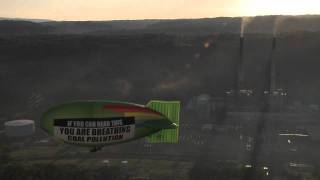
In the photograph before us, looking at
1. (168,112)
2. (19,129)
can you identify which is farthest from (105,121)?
(19,129)

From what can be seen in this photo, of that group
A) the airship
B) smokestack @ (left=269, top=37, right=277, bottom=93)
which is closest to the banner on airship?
the airship

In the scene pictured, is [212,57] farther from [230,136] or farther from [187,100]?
[230,136]

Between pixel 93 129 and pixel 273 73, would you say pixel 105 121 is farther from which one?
pixel 273 73

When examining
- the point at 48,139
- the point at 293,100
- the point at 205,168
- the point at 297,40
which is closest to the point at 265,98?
the point at 293,100

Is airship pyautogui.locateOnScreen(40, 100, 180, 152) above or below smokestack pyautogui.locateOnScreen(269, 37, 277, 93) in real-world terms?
below

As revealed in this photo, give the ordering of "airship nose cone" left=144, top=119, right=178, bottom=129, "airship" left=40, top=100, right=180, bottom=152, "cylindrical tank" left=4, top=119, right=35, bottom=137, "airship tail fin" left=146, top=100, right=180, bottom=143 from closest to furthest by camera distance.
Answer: "airship" left=40, top=100, right=180, bottom=152, "airship nose cone" left=144, top=119, right=178, bottom=129, "airship tail fin" left=146, top=100, right=180, bottom=143, "cylindrical tank" left=4, top=119, right=35, bottom=137

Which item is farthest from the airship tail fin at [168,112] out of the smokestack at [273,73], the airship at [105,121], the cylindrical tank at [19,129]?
the smokestack at [273,73]

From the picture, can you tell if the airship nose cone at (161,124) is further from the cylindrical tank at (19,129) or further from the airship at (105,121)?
the cylindrical tank at (19,129)

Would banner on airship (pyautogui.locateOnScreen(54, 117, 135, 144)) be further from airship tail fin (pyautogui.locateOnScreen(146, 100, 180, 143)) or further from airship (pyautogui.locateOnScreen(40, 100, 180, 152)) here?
airship tail fin (pyautogui.locateOnScreen(146, 100, 180, 143))

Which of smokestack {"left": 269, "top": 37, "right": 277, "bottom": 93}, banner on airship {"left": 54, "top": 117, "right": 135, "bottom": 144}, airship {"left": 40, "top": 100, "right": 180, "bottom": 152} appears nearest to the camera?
airship {"left": 40, "top": 100, "right": 180, "bottom": 152}

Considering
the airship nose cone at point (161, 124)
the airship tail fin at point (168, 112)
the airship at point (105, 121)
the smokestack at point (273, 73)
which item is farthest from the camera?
the smokestack at point (273, 73)
